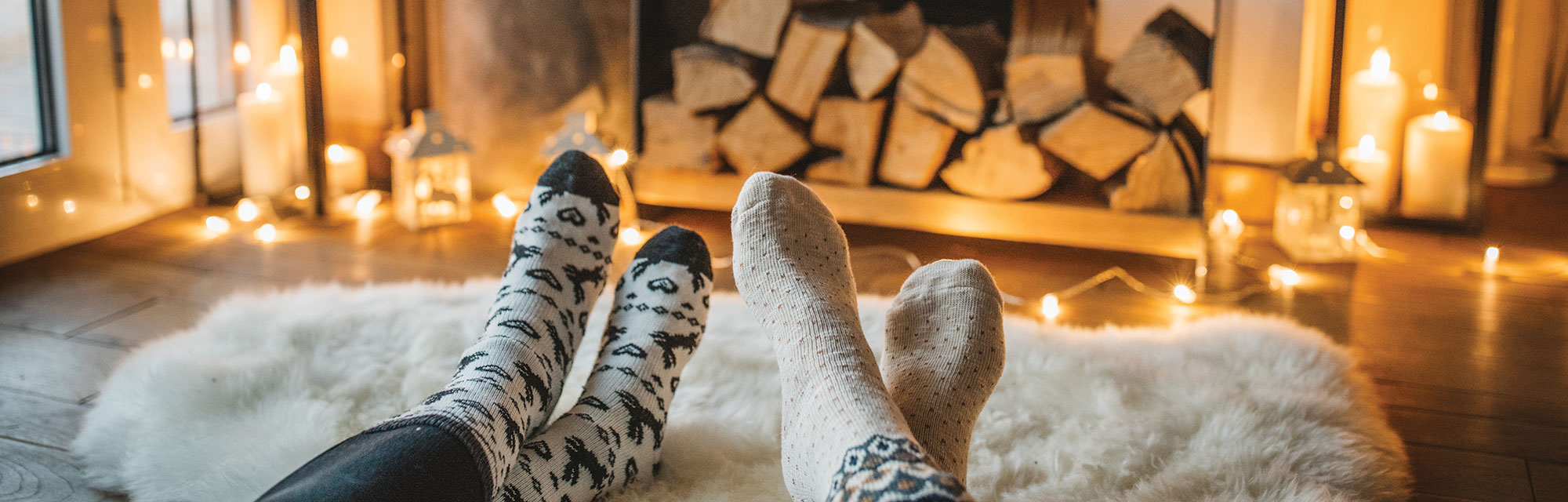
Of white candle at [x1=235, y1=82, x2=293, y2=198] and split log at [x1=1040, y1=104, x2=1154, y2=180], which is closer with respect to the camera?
split log at [x1=1040, y1=104, x2=1154, y2=180]

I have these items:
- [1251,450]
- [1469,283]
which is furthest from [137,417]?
[1469,283]

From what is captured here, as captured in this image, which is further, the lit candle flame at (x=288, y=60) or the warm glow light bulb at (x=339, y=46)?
the warm glow light bulb at (x=339, y=46)

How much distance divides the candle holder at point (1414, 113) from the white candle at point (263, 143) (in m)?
1.83

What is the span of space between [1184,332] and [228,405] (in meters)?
1.07

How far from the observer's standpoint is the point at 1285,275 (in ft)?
5.76

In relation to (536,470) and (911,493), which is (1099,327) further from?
(911,493)

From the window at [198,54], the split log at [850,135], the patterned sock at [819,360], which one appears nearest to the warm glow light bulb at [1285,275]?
the split log at [850,135]

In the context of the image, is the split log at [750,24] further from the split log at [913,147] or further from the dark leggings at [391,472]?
the dark leggings at [391,472]

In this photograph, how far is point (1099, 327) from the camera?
1.51m

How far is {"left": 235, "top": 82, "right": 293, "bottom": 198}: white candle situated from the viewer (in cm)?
200

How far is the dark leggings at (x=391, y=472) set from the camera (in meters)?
0.66

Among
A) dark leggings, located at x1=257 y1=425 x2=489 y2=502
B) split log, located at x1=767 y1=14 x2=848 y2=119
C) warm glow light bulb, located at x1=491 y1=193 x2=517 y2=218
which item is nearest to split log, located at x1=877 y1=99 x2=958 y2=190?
split log, located at x1=767 y1=14 x2=848 y2=119

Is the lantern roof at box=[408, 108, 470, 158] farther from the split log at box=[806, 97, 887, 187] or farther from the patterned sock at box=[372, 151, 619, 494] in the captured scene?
the patterned sock at box=[372, 151, 619, 494]

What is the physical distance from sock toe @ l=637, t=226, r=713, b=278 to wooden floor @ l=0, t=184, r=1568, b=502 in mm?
514
